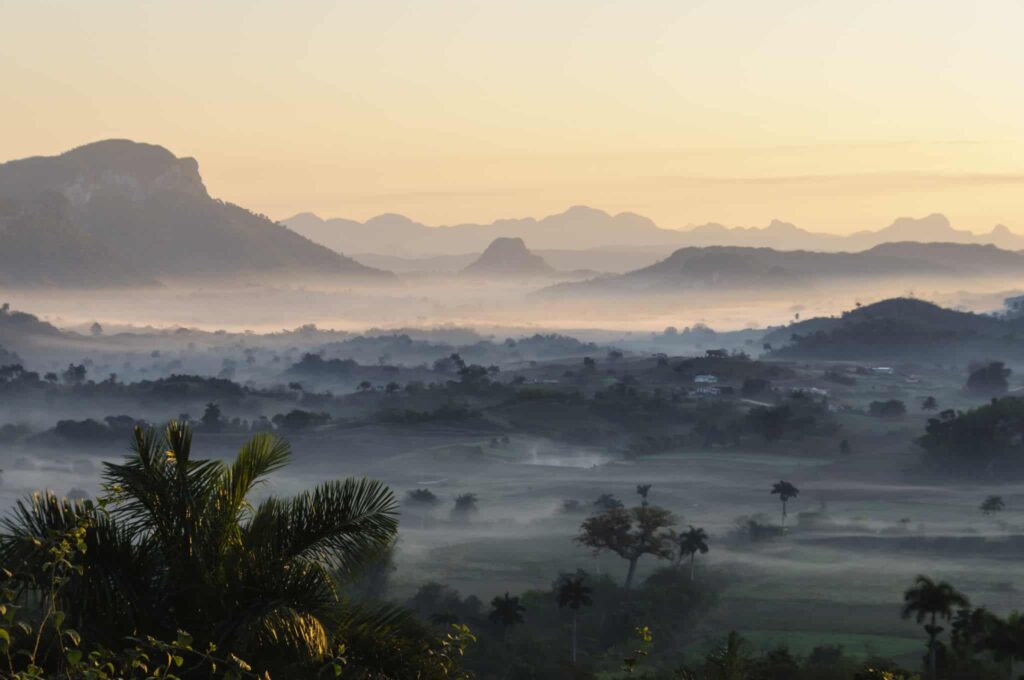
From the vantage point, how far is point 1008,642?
54.3 m

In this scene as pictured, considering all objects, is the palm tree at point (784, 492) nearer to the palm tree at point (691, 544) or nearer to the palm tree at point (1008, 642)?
the palm tree at point (691, 544)

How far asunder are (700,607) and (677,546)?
54.5 feet

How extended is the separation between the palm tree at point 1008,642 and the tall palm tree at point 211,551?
40.3m

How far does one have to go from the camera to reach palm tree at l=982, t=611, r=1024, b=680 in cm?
5394

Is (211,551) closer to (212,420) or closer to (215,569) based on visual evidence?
(215,569)

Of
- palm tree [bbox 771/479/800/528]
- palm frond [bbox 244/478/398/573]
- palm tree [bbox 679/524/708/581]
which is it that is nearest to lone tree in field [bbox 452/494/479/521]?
palm tree [bbox 771/479/800/528]

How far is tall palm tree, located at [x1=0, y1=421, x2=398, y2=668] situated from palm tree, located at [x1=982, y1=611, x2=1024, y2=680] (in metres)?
40.3

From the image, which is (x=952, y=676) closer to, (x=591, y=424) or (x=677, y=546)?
(x=677, y=546)

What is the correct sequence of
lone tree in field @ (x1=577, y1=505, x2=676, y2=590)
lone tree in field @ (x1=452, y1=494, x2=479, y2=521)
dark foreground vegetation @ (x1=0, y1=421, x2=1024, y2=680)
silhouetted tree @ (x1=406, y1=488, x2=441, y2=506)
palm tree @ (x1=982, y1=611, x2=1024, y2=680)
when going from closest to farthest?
dark foreground vegetation @ (x1=0, y1=421, x2=1024, y2=680) → palm tree @ (x1=982, y1=611, x2=1024, y2=680) → lone tree in field @ (x1=577, y1=505, x2=676, y2=590) → lone tree in field @ (x1=452, y1=494, x2=479, y2=521) → silhouetted tree @ (x1=406, y1=488, x2=441, y2=506)

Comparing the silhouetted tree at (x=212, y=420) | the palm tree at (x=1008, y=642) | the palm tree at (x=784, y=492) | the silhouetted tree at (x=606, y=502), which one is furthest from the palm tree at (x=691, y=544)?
the silhouetted tree at (x=212, y=420)

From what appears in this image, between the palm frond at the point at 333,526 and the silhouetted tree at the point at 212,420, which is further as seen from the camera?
the silhouetted tree at the point at 212,420

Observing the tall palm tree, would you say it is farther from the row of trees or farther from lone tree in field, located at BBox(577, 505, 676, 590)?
lone tree in field, located at BBox(577, 505, 676, 590)

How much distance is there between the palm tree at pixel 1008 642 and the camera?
5394 centimetres

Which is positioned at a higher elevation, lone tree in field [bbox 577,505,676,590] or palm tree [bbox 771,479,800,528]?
palm tree [bbox 771,479,800,528]
